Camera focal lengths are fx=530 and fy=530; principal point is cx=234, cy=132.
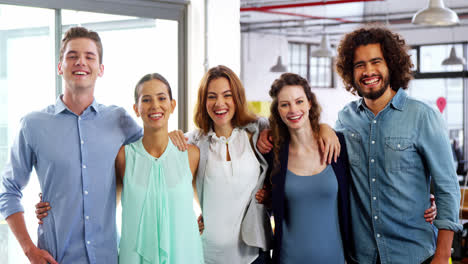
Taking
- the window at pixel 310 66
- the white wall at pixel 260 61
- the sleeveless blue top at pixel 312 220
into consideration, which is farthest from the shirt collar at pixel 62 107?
the window at pixel 310 66

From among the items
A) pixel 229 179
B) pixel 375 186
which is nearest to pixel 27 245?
pixel 229 179

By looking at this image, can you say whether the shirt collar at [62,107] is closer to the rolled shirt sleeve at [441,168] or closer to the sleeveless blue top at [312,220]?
the sleeveless blue top at [312,220]

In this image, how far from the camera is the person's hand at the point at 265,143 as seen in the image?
8.04 ft

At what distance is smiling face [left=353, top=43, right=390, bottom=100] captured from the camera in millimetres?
2336

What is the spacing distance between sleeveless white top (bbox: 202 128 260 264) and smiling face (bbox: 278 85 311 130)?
0.27 metres

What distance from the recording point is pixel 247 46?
13.0 m

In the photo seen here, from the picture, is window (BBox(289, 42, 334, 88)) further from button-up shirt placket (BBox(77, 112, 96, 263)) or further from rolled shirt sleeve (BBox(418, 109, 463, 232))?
button-up shirt placket (BBox(77, 112, 96, 263))

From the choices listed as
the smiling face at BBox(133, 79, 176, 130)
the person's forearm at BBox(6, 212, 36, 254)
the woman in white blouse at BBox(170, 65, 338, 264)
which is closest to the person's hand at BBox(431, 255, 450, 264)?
the woman in white blouse at BBox(170, 65, 338, 264)

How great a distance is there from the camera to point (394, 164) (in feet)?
7.52

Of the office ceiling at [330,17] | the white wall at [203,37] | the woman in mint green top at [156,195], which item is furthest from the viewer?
the office ceiling at [330,17]

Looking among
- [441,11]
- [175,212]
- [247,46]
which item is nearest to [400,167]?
[175,212]

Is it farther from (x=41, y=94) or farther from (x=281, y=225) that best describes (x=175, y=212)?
(x=41, y=94)

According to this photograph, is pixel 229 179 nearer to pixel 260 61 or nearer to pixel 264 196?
pixel 264 196

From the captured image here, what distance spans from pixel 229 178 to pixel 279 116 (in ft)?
1.28
